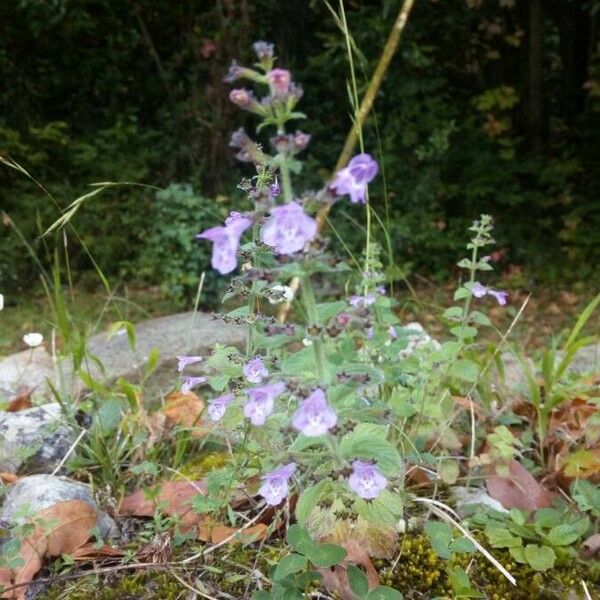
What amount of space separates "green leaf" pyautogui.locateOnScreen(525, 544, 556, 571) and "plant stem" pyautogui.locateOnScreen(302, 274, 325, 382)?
2.18ft

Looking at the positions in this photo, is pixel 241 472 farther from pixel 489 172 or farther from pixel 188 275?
pixel 489 172

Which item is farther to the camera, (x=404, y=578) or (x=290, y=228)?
(x=404, y=578)

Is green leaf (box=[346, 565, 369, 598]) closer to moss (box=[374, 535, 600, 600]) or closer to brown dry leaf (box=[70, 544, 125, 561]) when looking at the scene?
moss (box=[374, 535, 600, 600])

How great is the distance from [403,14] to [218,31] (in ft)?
15.0

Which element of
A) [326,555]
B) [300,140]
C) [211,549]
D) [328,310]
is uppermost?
[300,140]

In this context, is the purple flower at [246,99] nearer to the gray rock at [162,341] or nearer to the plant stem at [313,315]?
the plant stem at [313,315]

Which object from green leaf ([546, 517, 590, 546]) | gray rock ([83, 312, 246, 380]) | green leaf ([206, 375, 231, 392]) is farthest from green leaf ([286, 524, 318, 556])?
gray rock ([83, 312, 246, 380])

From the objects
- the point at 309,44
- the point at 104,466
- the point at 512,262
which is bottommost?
the point at 512,262

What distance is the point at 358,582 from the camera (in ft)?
3.96

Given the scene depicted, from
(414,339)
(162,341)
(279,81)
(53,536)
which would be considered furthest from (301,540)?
(162,341)

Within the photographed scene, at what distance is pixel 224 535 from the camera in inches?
60.9

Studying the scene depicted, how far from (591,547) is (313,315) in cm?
89

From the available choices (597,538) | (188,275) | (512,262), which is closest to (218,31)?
(188,275)

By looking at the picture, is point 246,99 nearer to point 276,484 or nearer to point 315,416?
point 315,416
